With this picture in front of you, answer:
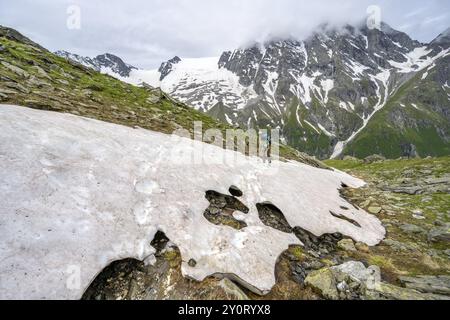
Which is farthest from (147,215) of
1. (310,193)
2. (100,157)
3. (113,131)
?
(310,193)

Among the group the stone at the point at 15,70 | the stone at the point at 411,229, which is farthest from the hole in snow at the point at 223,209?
the stone at the point at 15,70

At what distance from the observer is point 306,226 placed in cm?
1903

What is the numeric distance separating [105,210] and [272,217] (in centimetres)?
1073

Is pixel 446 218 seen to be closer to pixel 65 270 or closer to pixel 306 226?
pixel 306 226

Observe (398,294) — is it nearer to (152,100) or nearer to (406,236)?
(406,236)

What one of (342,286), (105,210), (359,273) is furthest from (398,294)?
(105,210)

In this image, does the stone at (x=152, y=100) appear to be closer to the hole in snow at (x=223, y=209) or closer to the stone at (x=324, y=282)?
the hole in snow at (x=223, y=209)

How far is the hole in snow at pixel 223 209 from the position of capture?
52.1ft

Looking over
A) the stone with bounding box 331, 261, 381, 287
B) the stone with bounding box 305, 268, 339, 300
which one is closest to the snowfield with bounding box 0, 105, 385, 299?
the stone with bounding box 305, 268, 339, 300

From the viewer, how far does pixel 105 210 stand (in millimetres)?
12992

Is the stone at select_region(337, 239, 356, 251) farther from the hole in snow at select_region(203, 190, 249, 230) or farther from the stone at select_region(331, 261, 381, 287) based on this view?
the hole in snow at select_region(203, 190, 249, 230)

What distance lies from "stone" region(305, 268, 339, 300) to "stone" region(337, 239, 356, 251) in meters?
5.53

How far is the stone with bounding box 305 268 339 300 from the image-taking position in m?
11.9

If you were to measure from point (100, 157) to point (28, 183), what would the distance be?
4535 millimetres
